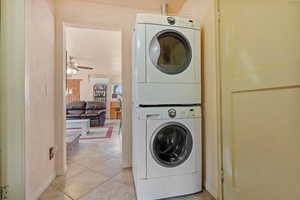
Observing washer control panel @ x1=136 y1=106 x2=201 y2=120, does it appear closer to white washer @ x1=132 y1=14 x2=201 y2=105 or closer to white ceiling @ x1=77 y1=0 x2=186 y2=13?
white washer @ x1=132 y1=14 x2=201 y2=105

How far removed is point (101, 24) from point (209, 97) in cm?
180

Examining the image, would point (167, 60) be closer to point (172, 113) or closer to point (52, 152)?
point (172, 113)

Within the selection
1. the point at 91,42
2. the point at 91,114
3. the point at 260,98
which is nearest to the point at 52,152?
the point at 260,98

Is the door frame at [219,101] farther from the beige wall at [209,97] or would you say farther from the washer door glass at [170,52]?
the washer door glass at [170,52]

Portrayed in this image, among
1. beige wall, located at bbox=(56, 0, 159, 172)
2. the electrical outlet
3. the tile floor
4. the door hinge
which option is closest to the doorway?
the tile floor

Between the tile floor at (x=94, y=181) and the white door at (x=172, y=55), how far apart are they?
1218mm

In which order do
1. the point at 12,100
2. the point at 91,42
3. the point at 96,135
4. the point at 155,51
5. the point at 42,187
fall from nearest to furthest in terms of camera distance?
1. the point at 12,100
2. the point at 155,51
3. the point at 42,187
4. the point at 91,42
5. the point at 96,135

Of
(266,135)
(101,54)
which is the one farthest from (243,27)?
(101,54)

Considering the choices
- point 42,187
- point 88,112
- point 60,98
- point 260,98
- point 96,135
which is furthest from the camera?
point 88,112

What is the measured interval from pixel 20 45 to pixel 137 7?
166 centimetres

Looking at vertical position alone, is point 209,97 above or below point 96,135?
above

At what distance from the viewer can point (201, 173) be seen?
156 centimetres

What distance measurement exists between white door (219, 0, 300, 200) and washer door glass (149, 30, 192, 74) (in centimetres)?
35

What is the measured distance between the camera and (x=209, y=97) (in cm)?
154
